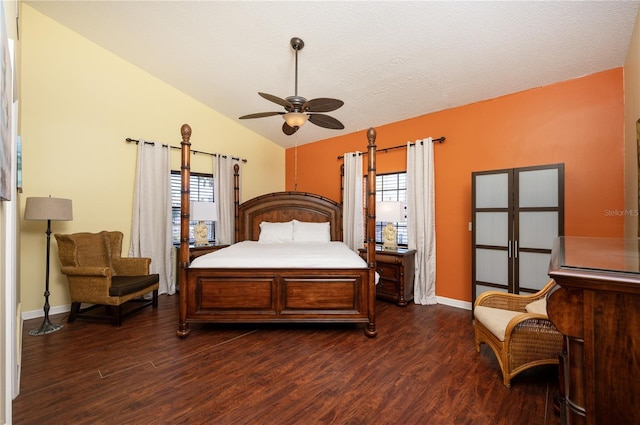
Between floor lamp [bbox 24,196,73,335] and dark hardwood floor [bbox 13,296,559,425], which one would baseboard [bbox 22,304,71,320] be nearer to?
dark hardwood floor [bbox 13,296,559,425]

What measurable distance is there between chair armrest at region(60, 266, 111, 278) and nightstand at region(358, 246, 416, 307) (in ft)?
11.1

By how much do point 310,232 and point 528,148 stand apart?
3.16 meters

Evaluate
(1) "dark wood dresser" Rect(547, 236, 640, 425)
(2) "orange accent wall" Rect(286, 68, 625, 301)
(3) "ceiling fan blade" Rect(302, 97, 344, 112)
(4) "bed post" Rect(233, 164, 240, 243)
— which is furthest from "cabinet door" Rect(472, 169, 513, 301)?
(4) "bed post" Rect(233, 164, 240, 243)

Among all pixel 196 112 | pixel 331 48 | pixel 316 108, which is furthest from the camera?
pixel 196 112

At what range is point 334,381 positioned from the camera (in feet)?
7.23

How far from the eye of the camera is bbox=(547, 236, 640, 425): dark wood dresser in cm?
77

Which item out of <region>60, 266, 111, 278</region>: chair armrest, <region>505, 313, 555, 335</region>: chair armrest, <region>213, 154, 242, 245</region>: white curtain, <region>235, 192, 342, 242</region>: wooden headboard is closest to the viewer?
<region>505, 313, 555, 335</region>: chair armrest

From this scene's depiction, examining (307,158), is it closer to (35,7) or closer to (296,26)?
(296,26)

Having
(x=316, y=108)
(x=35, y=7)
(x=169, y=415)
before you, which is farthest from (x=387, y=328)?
(x=35, y=7)

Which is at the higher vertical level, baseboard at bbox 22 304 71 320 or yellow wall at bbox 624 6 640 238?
yellow wall at bbox 624 6 640 238

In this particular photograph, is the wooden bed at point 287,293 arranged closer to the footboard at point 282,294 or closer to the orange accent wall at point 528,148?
the footboard at point 282,294

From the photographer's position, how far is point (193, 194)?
4957mm

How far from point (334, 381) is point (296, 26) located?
10.4ft

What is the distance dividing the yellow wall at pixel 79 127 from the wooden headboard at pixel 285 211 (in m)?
1.46
